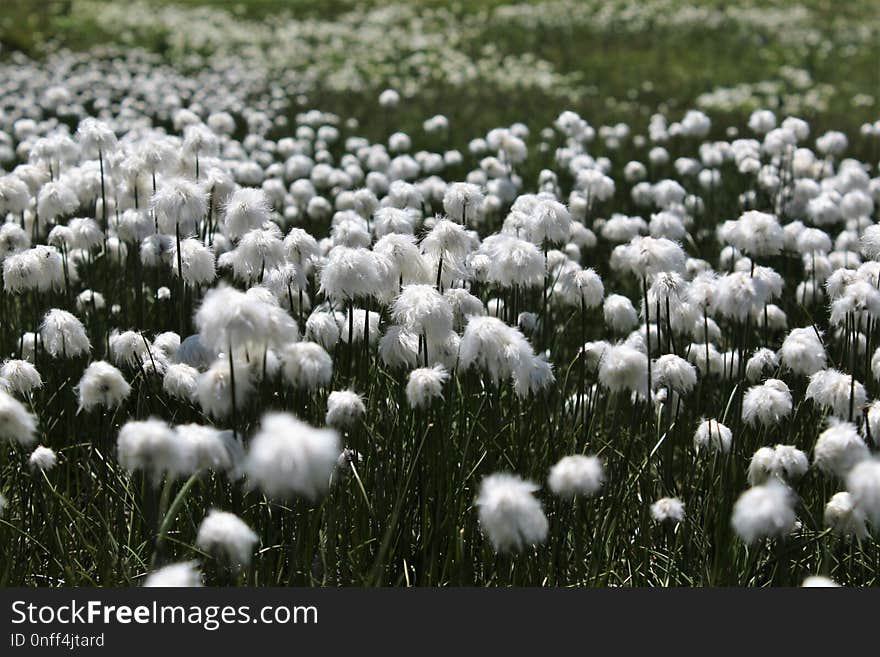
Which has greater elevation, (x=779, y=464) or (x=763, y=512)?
(x=779, y=464)

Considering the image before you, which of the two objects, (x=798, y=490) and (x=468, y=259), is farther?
(x=468, y=259)

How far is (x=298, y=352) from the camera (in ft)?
11.1

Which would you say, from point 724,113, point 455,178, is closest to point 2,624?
point 455,178

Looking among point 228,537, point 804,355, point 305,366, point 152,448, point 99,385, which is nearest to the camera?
point 152,448

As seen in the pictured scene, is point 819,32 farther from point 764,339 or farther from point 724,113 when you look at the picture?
point 764,339

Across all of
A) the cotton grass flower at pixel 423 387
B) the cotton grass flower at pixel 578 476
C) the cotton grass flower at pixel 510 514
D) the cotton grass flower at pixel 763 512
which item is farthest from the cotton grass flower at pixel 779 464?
the cotton grass flower at pixel 423 387

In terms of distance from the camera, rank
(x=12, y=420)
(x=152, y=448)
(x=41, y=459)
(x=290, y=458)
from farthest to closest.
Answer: (x=41, y=459) < (x=12, y=420) < (x=152, y=448) < (x=290, y=458)

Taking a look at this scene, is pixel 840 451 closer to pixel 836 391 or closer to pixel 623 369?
pixel 836 391

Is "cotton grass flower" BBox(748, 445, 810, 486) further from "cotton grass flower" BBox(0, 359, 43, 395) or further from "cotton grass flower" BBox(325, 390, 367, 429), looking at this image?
"cotton grass flower" BBox(0, 359, 43, 395)

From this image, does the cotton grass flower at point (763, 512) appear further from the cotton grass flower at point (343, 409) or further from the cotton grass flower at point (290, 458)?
the cotton grass flower at point (343, 409)

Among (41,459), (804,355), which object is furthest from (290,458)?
(804,355)

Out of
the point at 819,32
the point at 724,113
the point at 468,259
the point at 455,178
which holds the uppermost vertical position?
the point at 819,32

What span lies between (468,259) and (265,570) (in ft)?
6.94

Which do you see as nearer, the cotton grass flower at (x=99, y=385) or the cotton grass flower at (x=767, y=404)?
the cotton grass flower at (x=99, y=385)
